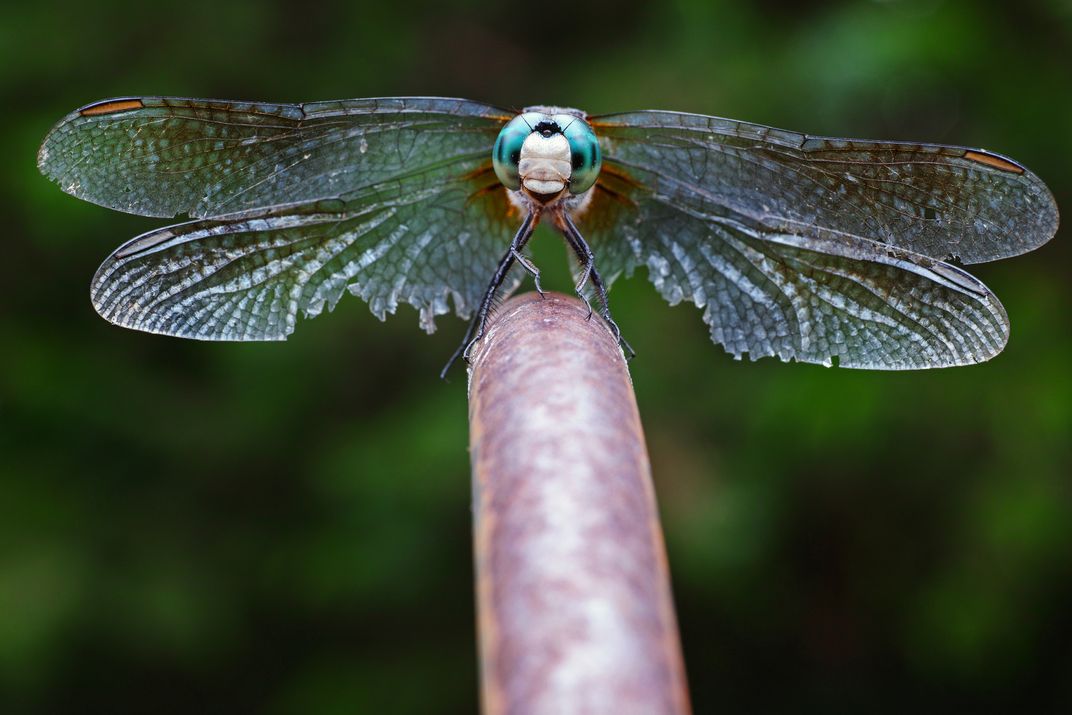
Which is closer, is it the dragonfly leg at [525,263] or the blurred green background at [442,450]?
the dragonfly leg at [525,263]

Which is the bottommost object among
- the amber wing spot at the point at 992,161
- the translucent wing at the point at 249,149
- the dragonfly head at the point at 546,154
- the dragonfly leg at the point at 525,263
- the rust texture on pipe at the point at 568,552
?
the rust texture on pipe at the point at 568,552

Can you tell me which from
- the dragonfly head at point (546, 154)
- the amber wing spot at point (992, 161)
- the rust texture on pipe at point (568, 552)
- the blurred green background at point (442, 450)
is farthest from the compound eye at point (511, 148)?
the blurred green background at point (442, 450)

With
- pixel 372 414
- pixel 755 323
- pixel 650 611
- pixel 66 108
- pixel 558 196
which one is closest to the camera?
pixel 650 611

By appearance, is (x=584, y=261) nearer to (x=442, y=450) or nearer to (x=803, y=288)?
(x=803, y=288)

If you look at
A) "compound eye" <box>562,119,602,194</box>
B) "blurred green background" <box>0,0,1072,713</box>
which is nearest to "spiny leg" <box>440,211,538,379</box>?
"compound eye" <box>562,119,602,194</box>

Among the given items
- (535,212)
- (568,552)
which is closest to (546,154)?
(535,212)

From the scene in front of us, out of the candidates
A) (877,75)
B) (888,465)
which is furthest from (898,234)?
(888,465)

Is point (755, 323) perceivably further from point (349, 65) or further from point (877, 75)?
point (349, 65)

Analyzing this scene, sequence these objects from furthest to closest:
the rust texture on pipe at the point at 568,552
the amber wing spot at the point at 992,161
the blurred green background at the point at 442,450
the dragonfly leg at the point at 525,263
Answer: the blurred green background at the point at 442,450
the amber wing spot at the point at 992,161
the dragonfly leg at the point at 525,263
the rust texture on pipe at the point at 568,552

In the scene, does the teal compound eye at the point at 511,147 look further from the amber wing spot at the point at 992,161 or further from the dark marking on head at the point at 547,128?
the amber wing spot at the point at 992,161
